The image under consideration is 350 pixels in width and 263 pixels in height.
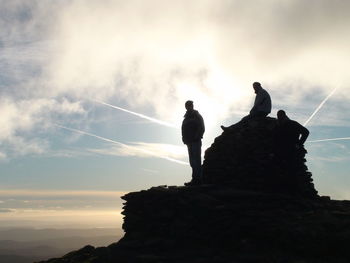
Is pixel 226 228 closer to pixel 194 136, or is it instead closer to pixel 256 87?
pixel 194 136

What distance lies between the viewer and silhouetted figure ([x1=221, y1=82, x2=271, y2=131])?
22.0 metres

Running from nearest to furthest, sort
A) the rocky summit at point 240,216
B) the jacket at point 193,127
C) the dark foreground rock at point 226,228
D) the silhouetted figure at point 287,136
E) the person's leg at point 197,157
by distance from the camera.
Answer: the dark foreground rock at point 226,228 < the rocky summit at point 240,216 < the silhouetted figure at point 287,136 < the jacket at point 193,127 < the person's leg at point 197,157

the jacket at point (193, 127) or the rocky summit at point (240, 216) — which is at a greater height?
the jacket at point (193, 127)

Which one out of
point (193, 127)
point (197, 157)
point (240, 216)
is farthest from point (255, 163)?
point (193, 127)

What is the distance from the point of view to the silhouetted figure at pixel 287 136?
19766 millimetres

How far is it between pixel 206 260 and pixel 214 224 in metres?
2.77

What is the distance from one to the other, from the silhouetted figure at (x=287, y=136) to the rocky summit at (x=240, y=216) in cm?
29

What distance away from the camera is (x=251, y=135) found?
21406mm

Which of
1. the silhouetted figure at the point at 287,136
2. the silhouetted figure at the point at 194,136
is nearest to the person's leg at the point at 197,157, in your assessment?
the silhouetted figure at the point at 194,136

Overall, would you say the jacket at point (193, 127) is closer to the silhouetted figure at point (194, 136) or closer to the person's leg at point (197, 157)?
the silhouetted figure at point (194, 136)

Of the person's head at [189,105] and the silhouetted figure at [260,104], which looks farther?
the silhouetted figure at [260,104]

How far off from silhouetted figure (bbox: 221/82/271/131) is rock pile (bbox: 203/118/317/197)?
484 millimetres

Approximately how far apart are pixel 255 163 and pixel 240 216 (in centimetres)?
395

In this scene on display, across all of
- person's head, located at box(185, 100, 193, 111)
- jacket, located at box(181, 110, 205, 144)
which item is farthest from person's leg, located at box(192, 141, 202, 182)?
person's head, located at box(185, 100, 193, 111)
